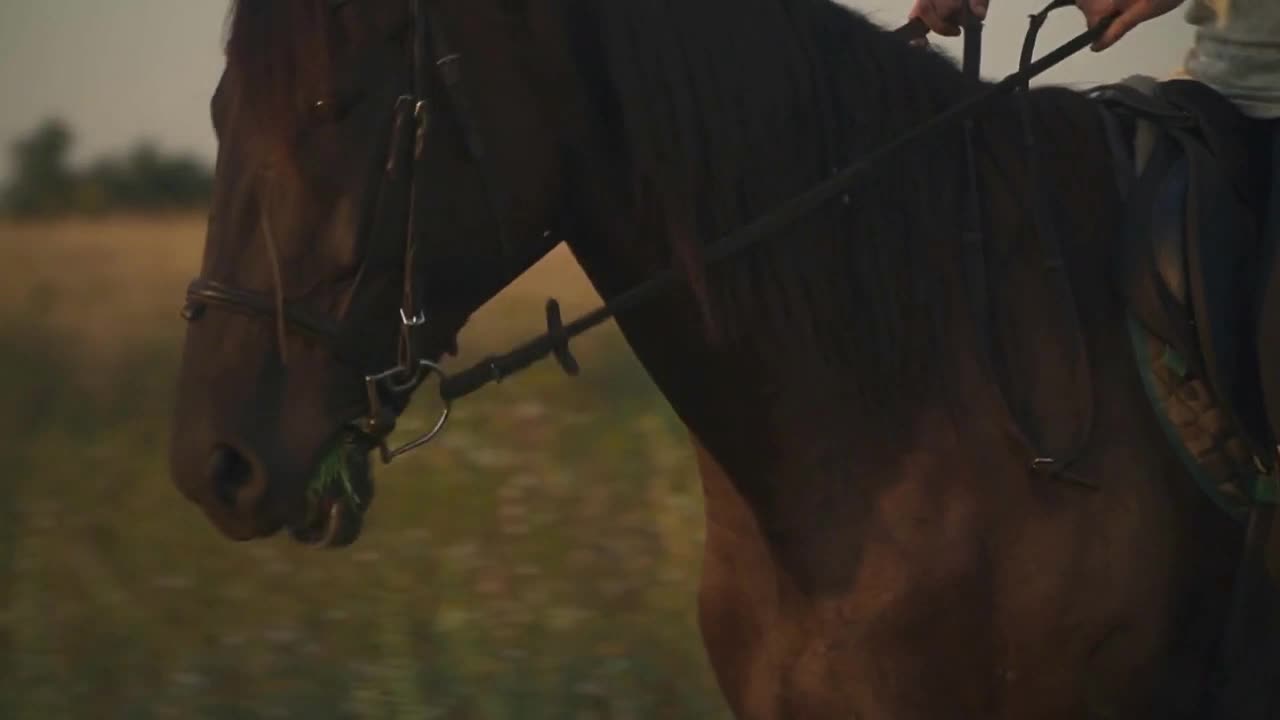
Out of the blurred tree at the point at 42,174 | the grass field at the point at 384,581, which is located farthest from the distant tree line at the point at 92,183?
the grass field at the point at 384,581

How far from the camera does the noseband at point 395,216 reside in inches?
96.5

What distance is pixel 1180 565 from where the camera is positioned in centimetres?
274

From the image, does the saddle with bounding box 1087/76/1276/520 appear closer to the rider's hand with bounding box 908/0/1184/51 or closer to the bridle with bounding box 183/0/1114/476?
the bridle with bounding box 183/0/1114/476

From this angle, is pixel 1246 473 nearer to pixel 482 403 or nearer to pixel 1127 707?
pixel 1127 707

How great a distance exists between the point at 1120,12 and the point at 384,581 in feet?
10.7

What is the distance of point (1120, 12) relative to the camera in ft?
9.96

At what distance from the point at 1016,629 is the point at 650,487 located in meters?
3.55

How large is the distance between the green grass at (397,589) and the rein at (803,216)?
2167 millimetres

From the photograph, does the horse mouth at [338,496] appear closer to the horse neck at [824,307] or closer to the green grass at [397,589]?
the horse neck at [824,307]

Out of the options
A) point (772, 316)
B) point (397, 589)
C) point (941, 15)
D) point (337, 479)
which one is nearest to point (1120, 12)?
point (941, 15)

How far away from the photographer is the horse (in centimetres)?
245

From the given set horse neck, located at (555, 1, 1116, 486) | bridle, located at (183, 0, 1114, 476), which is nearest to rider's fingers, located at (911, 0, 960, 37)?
bridle, located at (183, 0, 1114, 476)

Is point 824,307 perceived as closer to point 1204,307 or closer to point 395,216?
point 1204,307

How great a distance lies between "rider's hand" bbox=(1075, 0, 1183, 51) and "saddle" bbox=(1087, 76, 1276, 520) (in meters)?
0.27
